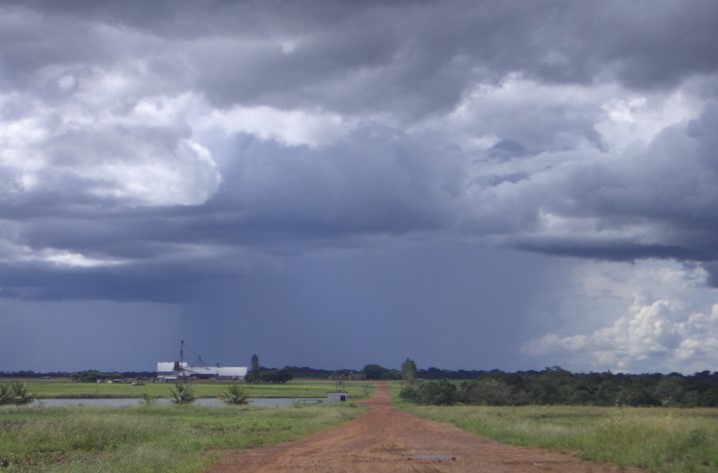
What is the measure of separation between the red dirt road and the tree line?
2341 inches

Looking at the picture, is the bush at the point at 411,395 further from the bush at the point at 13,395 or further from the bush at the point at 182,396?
the bush at the point at 13,395

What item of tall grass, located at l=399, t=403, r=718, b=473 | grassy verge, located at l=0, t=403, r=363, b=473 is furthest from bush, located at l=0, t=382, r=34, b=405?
tall grass, located at l=399, t=403, r=718, b=473

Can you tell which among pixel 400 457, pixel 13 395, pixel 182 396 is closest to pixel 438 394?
pixel 182 396

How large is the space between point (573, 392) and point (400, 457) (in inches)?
2968

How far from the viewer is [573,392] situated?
317 feet

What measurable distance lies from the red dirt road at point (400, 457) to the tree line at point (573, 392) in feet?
195

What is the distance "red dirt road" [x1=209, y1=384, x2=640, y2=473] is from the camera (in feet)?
75.4

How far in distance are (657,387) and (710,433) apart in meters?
70.7

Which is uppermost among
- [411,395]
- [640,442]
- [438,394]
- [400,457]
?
[640,442]

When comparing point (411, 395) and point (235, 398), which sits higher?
point (235, 398)

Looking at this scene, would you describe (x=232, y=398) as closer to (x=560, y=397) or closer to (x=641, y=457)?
(x=560, y=397)

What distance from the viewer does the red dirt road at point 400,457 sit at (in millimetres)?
22984

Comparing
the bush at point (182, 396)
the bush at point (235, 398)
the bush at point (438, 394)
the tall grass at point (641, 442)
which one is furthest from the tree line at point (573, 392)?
the tall grass at point (641, 442)

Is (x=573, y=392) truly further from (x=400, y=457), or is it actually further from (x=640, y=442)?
(x=400, y=457)
